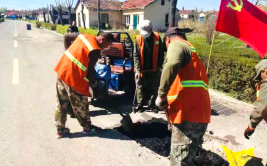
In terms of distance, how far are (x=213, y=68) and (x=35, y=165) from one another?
4.83 m

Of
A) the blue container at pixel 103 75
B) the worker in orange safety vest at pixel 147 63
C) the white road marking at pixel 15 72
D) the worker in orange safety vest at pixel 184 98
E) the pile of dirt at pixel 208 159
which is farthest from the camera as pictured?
the white road marking at pixel 15 72

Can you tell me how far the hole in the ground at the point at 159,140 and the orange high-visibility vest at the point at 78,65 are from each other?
1.24 m

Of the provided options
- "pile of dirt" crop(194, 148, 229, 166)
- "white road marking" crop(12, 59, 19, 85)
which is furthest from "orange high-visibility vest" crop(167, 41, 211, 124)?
"white road marking" crop(12, 59, 19, 85)

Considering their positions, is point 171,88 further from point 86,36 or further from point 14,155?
point 14,155

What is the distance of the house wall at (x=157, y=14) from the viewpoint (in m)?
26.7

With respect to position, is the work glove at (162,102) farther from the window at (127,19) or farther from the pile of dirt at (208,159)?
the window at (127,19)

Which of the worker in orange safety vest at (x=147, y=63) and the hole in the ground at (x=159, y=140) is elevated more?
the worker in orange safety vest at (x=147, y=63)

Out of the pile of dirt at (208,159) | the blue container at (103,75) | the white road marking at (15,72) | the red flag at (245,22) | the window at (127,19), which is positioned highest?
the window at (127,19)

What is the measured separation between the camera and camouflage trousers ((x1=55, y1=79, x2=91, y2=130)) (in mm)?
3514

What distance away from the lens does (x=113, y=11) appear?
101ft

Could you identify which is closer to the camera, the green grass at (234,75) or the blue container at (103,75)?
the blue container at (103,75)

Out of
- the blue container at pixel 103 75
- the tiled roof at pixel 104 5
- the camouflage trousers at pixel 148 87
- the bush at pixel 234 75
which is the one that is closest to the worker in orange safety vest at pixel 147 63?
the camouflage trousers at pixel 148 87

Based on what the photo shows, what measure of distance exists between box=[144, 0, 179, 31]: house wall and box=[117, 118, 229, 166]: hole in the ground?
939 inches

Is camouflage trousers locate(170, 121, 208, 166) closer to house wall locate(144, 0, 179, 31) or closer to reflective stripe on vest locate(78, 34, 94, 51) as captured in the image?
reflective stripe on vest locate(78, 34, 94, 51)
